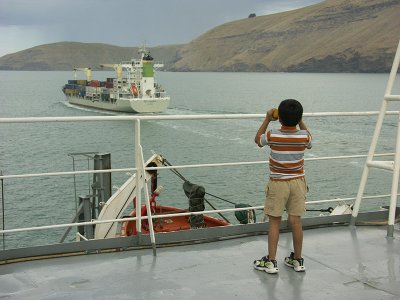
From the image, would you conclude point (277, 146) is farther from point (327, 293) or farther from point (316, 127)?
point (316, 127)

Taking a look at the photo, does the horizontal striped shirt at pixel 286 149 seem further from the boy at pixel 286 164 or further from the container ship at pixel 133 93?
the container ship at pixel 133 93

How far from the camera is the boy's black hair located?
398 cm

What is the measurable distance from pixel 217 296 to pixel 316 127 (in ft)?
145

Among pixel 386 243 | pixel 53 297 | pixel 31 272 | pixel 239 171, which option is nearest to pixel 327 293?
pixel 386 243

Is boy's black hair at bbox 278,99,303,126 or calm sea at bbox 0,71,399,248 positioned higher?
boy's black hair at bbox 278,99,303,126

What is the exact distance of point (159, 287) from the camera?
403 cm

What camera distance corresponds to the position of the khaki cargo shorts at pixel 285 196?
13.4 ft

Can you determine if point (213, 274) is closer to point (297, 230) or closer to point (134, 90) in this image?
point (297, 230)

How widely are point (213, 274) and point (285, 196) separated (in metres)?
0.88

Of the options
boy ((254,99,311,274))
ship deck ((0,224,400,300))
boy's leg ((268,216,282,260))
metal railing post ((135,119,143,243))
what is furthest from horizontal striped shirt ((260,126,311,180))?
metal railing post ((135,119,143,243))

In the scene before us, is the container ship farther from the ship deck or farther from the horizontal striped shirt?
the horizontal striped shirt

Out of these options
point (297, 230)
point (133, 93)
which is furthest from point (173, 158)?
point (133, 93)

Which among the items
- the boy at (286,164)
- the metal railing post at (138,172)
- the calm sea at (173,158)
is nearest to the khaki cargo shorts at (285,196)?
the boy at (286,164)

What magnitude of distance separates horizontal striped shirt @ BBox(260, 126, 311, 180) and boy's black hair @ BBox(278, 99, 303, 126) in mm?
93
